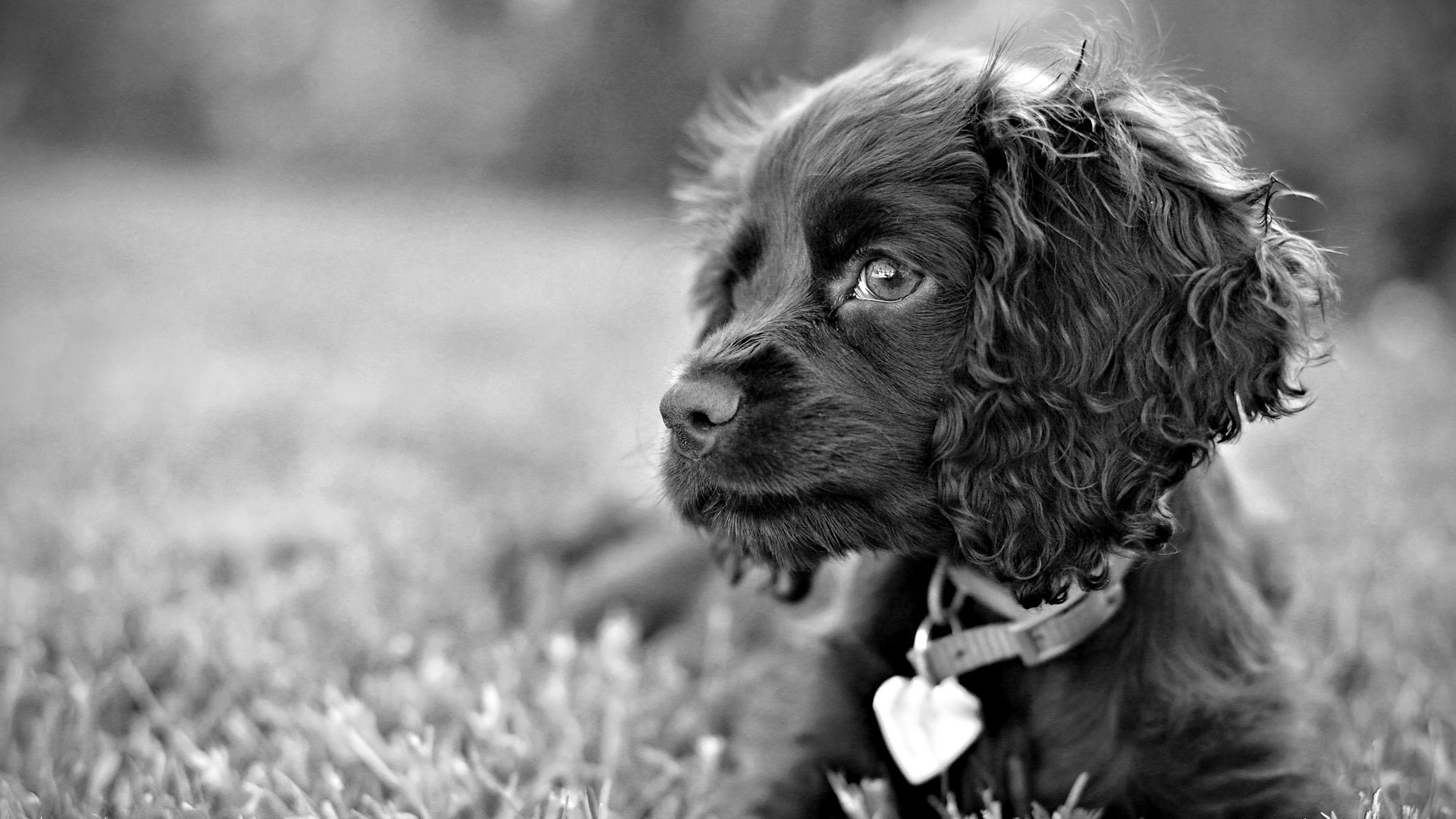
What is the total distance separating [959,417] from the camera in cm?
177

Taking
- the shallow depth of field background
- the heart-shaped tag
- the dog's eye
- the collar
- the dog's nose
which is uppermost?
the dog's eye

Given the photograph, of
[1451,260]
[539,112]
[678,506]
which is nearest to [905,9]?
[1451,260]

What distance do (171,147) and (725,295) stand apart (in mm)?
21036

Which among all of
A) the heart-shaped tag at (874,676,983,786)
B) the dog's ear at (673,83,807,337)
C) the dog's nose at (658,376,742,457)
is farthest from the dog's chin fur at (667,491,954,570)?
the dog's ear at (673,83,807,337)

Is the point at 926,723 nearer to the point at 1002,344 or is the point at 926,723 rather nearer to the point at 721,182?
the point at 1002,344

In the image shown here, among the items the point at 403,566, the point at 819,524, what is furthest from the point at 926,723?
the point at 403,566

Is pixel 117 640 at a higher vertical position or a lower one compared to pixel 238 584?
higher

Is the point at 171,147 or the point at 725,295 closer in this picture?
the point at 725,295

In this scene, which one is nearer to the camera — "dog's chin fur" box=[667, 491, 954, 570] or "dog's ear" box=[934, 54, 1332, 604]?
"dog's ear" box=[934, 54, 1332, 604]

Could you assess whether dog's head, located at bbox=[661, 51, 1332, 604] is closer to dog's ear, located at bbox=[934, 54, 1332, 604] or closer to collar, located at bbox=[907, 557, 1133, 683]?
dog's ear, located at bbox=[934, 54, 1332, 604]

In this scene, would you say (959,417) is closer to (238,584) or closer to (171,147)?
(238,584)

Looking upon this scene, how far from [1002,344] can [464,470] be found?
12.2 feet

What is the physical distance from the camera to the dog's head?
5.71 ft

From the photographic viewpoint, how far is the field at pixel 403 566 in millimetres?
2336
